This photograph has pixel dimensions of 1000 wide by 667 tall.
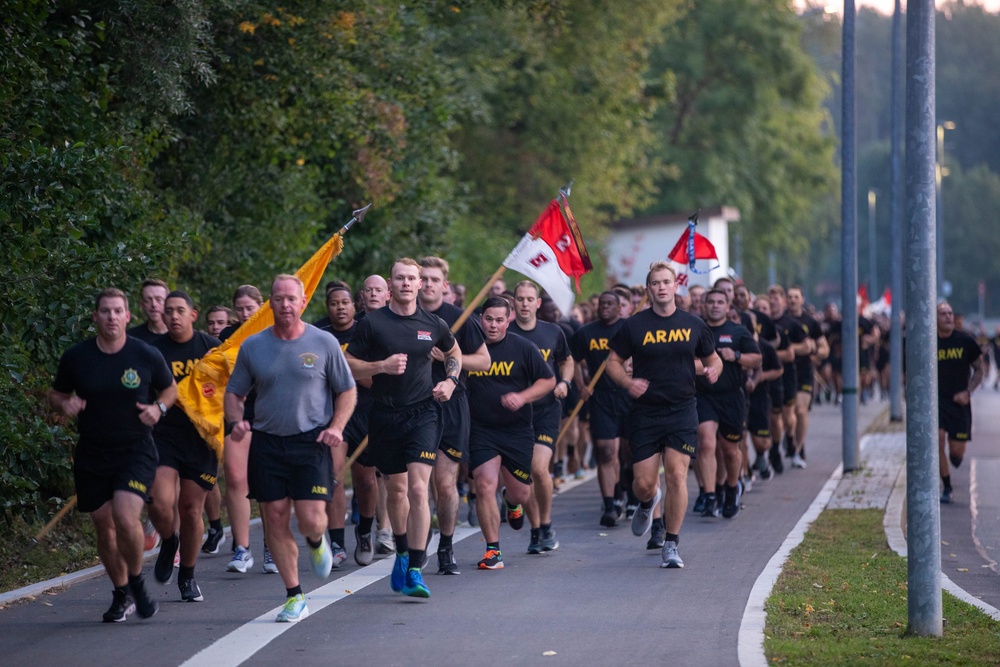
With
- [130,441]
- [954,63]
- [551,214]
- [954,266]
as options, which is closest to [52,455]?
[130,441]

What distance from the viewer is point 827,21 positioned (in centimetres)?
5916

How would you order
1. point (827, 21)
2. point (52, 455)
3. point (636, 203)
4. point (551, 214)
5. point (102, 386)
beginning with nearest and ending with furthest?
1. point (102, 386)
2. point (52, 455)
3. point (551, 214)
4. point (636, 203)
5. point (827, 21)

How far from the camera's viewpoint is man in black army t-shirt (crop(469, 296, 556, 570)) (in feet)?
34.5

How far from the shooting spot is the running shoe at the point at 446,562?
10242mm

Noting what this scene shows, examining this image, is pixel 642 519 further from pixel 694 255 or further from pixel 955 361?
pixel 694 255

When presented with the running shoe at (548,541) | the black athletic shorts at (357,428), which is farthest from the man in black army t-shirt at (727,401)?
the black athletic shorts at (357,428)

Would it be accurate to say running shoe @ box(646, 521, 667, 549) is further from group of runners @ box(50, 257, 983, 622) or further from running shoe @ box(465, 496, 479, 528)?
running shoe @ box(465, 496, 479, 528)

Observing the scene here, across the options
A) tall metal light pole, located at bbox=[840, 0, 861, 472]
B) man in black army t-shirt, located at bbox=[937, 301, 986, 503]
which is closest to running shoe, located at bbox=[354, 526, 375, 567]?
man in black army t-shirt, located at bbox=[937, 301, 986, 503]

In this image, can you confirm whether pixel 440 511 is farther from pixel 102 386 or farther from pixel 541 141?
pixel 541 141

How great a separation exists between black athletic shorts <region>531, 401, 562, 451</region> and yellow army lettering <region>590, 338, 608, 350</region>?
84.7 inches

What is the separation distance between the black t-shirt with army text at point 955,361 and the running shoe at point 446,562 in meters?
6.67

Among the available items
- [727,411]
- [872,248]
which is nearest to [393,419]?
[727,411]

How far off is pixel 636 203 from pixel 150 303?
111 feet

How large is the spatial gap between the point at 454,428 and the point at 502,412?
2.38 ft
